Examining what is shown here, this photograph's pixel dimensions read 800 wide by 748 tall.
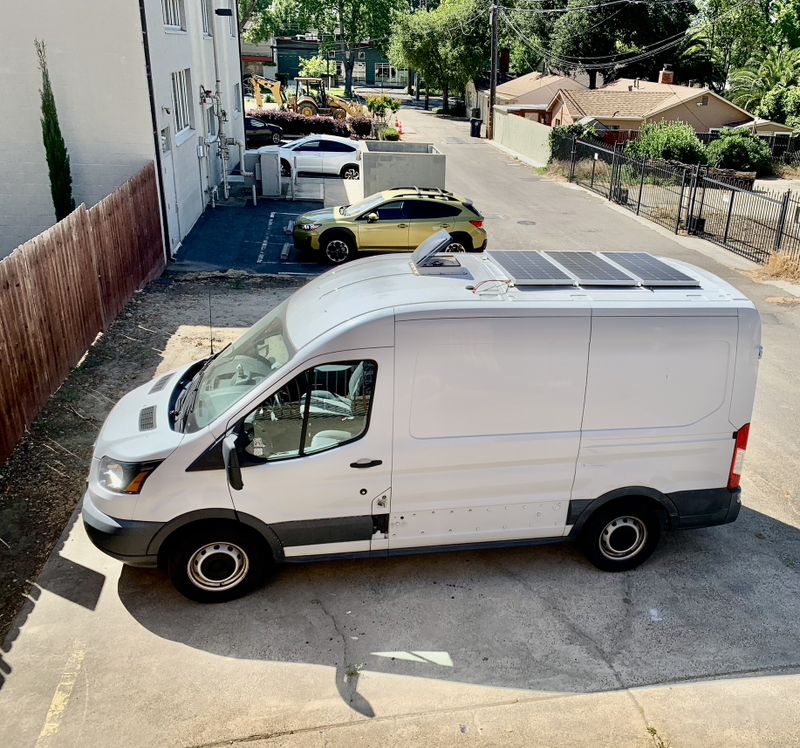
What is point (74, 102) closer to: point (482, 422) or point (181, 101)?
point (181, 101)

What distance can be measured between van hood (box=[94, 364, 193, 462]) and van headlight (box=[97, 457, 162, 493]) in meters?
0.04

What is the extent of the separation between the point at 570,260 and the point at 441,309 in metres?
1.69

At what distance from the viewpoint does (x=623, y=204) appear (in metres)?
23.5

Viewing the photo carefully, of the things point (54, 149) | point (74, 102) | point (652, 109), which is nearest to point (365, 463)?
point (54, 149)

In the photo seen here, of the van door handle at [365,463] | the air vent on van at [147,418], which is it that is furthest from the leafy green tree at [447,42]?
the van door handle at [365,463]

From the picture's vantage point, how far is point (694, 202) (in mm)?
19641

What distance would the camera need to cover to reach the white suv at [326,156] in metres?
23.8

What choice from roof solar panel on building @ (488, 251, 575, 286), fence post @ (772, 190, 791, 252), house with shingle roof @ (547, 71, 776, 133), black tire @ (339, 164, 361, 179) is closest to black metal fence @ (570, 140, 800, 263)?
fence post @ (772, 190, 791, 252)

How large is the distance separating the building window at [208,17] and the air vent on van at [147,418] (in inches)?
746

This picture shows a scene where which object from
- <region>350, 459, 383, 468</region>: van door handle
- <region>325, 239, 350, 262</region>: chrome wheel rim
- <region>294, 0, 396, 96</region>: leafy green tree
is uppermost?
<region>294, 0, 396, 96</region>: leafy green tree

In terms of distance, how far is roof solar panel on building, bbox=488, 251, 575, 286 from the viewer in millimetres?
5461

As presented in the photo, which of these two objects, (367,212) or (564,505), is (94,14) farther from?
(564,505)

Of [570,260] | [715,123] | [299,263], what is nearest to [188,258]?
[299,263]

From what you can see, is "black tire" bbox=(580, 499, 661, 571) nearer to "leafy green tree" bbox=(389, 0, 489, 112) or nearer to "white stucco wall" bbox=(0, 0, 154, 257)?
"white stucco wall" bbox=(0, 0, 154, 257)
